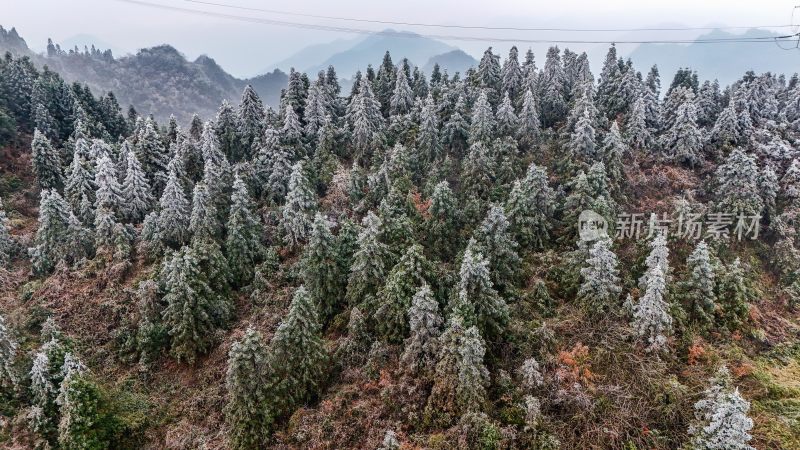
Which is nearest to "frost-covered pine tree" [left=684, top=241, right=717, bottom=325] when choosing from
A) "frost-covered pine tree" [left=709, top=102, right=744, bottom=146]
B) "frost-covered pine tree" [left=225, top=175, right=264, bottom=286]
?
"frost-covered pine tree" [left=709, top=102, right=744, bottom=146]

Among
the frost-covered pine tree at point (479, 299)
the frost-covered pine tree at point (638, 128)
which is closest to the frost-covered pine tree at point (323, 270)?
the frost-covered pine tree at point (479, 299)

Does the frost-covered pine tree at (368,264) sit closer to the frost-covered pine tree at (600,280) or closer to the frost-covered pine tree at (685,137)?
the frost-covered pine tree at (600,280)

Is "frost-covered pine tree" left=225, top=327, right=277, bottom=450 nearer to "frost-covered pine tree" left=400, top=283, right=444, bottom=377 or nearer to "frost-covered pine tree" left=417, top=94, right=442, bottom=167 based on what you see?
"frost-covered pine tree" left=400, top=283, right=444, bottom=377

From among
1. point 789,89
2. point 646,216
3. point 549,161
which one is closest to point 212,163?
point 549,161

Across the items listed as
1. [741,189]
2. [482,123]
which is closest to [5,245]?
[482,123]

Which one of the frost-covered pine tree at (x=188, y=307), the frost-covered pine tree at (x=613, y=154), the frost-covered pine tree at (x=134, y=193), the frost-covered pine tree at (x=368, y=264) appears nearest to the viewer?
the frost-covered pine tree at (x=368, y=264)

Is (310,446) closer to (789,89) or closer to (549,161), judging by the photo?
(549,161)

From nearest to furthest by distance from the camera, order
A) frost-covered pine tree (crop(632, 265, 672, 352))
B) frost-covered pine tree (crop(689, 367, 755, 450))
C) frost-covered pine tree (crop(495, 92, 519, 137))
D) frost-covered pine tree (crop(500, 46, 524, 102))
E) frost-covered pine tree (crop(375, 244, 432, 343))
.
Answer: frost-covered pine tree (crop(689, 367, 755, 450))
frost-covered pine tree (crop(632, 265, 672, 352))
frost-covered pine tree (crop(375, 244, 432, 343))
frost-covered pine tree (crop(495, 92, 519, 137))
frost-covered pine tree (crop(500, 46, 524, 102))
